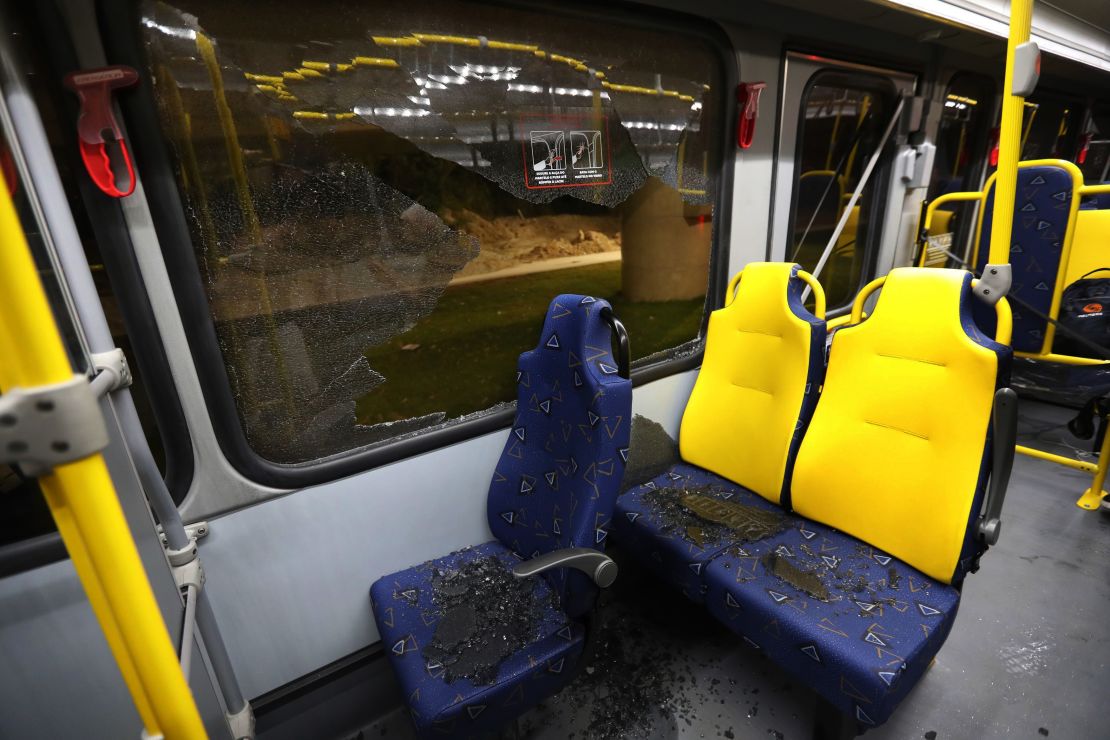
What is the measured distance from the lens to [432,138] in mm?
1417

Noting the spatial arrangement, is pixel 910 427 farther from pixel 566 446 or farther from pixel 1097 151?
pixel 1097 151

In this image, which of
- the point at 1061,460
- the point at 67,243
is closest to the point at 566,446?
the point at 67,243

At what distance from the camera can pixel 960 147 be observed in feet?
11.5

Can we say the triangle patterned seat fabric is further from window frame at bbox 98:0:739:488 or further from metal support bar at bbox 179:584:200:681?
metal support bar at bbox 179:584:200:681

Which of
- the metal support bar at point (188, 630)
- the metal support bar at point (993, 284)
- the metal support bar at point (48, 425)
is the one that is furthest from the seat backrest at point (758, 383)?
the metal support bar at point (48, 425)

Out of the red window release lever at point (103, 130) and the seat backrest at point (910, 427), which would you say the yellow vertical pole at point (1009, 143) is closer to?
the seat backrest at point (910, 427)

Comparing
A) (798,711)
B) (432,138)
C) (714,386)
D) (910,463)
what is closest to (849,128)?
(714,386)

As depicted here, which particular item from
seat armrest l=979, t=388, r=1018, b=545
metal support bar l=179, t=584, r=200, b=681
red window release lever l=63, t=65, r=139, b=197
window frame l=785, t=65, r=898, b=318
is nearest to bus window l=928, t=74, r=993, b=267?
window frame l=785, t=65, r=898, b=318

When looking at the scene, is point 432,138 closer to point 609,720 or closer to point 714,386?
point 714,386

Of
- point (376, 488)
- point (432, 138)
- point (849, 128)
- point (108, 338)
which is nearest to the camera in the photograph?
point (108, 338)

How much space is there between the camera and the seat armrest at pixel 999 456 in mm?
1286

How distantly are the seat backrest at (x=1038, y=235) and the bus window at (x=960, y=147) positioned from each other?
1007 millimetres

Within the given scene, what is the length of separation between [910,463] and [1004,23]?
88.6 inches

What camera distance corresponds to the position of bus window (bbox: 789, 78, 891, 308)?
2.47m
